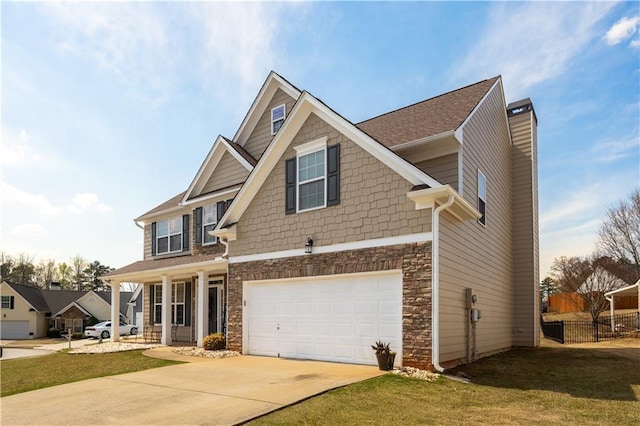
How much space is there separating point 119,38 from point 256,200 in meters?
5.67

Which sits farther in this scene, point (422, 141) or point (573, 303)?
point (573, 303)

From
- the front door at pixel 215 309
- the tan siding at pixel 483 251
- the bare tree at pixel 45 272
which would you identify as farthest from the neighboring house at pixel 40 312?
the tan siding at pixel 483 251

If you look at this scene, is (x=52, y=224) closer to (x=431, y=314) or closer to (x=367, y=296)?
(x=367, y=296)

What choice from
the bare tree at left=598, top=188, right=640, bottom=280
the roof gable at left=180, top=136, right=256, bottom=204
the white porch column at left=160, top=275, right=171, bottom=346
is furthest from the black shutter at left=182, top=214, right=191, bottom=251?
the bare tree at left=598, top=188, right=640, bottom=280

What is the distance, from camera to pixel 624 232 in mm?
34625

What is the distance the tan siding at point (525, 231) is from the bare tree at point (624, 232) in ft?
66.7

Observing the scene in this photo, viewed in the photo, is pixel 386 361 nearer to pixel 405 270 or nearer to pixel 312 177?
pixel 405 270

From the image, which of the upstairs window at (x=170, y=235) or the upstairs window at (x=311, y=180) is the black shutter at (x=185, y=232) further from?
the upstairs window at (x=311, y=180)

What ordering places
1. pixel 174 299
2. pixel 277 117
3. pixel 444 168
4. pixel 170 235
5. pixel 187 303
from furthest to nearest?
1. pixel 170 235
2. pixel 174 299
3. pixel 187 303
4. pixel 277 117
5. pixel 444 168

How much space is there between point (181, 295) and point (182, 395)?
1289cm

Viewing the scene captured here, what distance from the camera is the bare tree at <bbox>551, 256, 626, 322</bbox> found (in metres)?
33.2

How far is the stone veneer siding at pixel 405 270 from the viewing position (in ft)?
32.9

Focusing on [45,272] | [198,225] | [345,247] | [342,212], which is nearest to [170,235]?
[198,225]

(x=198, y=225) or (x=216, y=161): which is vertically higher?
(x=216, y=161)
